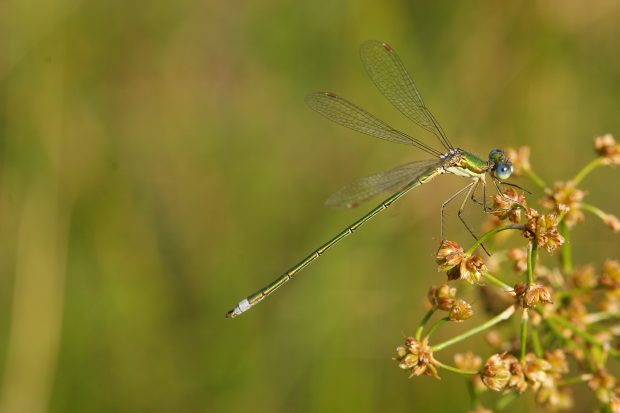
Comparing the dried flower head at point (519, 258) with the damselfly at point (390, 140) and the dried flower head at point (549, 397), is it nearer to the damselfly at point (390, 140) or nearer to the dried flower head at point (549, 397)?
the dried flower head at point (549, 397)

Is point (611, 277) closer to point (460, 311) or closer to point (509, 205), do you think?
point (509, 205)

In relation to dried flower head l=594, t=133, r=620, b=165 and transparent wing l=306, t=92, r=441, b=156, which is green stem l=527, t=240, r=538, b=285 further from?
transparent wing l=306, t=92, r=441, b=156

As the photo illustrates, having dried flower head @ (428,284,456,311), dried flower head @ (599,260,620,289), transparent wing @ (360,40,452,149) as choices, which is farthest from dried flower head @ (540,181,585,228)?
transparent wing @ (360,40,452,149)

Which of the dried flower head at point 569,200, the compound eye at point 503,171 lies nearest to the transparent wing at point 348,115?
the compound eye at point 503,171

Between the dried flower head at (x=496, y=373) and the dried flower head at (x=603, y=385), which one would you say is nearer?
the dried flower head at (x=496, y=373)

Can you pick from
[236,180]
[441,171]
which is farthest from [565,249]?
[236,180]

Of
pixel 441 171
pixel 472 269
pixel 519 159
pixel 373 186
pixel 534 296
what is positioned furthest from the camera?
pixel 441 171

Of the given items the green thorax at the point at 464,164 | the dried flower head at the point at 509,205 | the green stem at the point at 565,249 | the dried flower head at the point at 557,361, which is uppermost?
the green thorax at the point at 464,164
